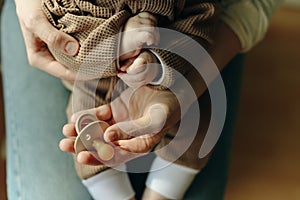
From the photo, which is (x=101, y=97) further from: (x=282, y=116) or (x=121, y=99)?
(x=282, y=116)

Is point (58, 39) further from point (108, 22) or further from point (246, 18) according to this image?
point (246, 18)

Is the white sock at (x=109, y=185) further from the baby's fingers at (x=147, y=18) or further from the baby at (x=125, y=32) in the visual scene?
the baby's fingers at (x=147, y=18)

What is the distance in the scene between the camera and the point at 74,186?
0.81 m

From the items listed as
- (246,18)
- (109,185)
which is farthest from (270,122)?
(109,185)

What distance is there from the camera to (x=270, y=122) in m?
1.20

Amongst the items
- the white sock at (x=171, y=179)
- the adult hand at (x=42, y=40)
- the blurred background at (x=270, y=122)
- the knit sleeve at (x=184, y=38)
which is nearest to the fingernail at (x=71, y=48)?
the adult hand at (x=42, y=40)

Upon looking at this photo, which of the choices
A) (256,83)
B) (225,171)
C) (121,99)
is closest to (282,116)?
(256,83)

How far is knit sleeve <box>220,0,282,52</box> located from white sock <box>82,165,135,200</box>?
296 millimetres

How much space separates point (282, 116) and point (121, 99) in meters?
0.54

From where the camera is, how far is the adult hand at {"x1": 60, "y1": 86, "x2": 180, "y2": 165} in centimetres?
70

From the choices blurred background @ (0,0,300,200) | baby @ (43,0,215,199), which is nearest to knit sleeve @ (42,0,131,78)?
baby @ (43,0,215,199)

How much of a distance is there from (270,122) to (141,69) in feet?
1.94

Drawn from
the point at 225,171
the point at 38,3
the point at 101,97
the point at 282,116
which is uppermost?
the point at 38,3

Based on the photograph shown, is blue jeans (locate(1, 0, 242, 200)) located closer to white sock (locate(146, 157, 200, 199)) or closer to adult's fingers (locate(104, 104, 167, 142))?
white sock (locate(146, 157, 200, 199))
